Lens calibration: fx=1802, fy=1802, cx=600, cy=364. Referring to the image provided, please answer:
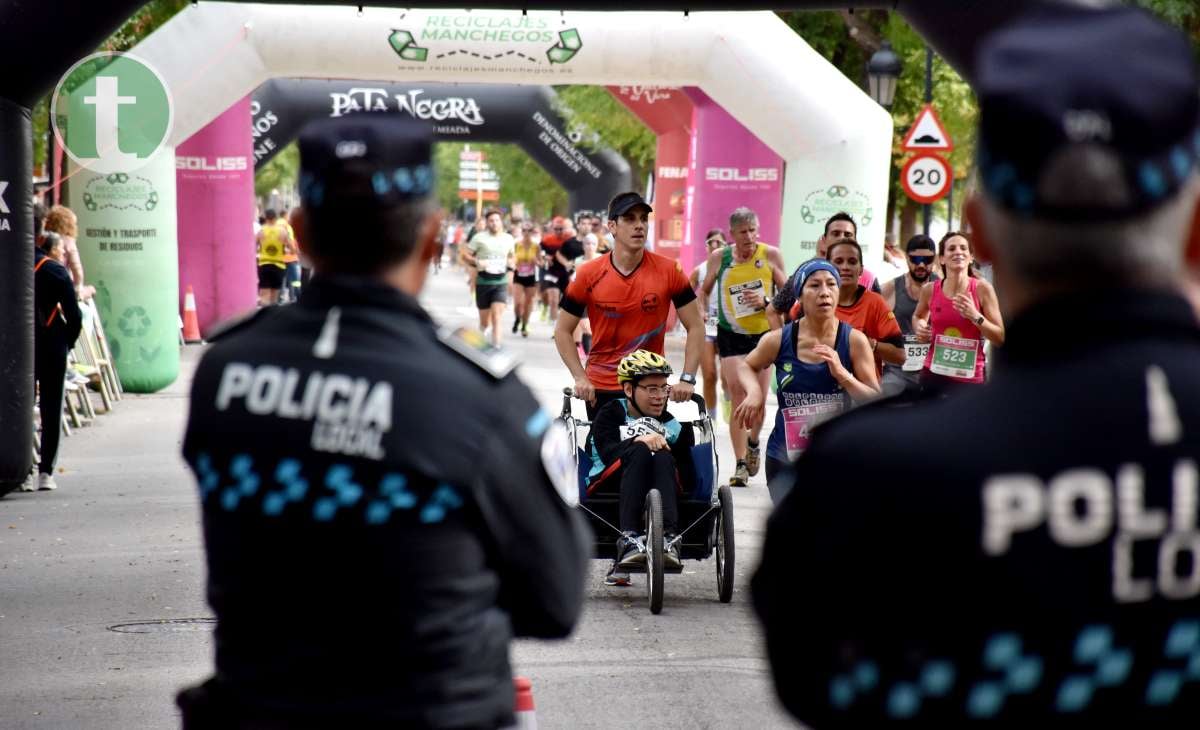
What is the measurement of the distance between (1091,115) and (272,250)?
2573 cm

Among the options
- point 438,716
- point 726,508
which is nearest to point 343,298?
point 438,716

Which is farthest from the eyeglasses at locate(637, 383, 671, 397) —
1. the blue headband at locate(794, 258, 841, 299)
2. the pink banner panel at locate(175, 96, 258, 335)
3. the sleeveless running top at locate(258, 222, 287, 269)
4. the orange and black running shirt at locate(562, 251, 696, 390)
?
the sleeveless running top at locate(258, 222, 287, 269)

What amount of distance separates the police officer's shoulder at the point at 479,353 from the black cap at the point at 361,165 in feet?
0.70

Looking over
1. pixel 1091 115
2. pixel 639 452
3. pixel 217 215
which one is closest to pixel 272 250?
pixel 217 215

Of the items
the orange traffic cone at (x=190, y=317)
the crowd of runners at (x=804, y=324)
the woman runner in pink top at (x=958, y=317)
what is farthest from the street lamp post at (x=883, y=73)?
the woman runner in pink top at (x=958, y=317)

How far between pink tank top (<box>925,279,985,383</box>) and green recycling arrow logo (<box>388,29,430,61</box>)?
311 inches

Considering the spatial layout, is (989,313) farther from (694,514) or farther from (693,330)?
(694,514)

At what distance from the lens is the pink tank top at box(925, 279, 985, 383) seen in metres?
10.3

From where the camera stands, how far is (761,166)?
2264cm

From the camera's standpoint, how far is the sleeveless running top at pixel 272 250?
88.3 ft

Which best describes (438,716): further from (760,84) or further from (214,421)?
(760,84)

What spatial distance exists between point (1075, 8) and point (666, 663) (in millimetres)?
5704

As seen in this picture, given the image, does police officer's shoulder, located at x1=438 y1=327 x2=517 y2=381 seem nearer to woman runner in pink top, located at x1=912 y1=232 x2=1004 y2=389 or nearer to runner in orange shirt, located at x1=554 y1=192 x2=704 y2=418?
runner in orange shirt, located at x1=554 y1=192 x2=704 y2=418

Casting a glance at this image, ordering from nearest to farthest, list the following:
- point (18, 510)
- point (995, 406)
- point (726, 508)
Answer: point (995, 406) < point (726, 508) < point (18, 510)
